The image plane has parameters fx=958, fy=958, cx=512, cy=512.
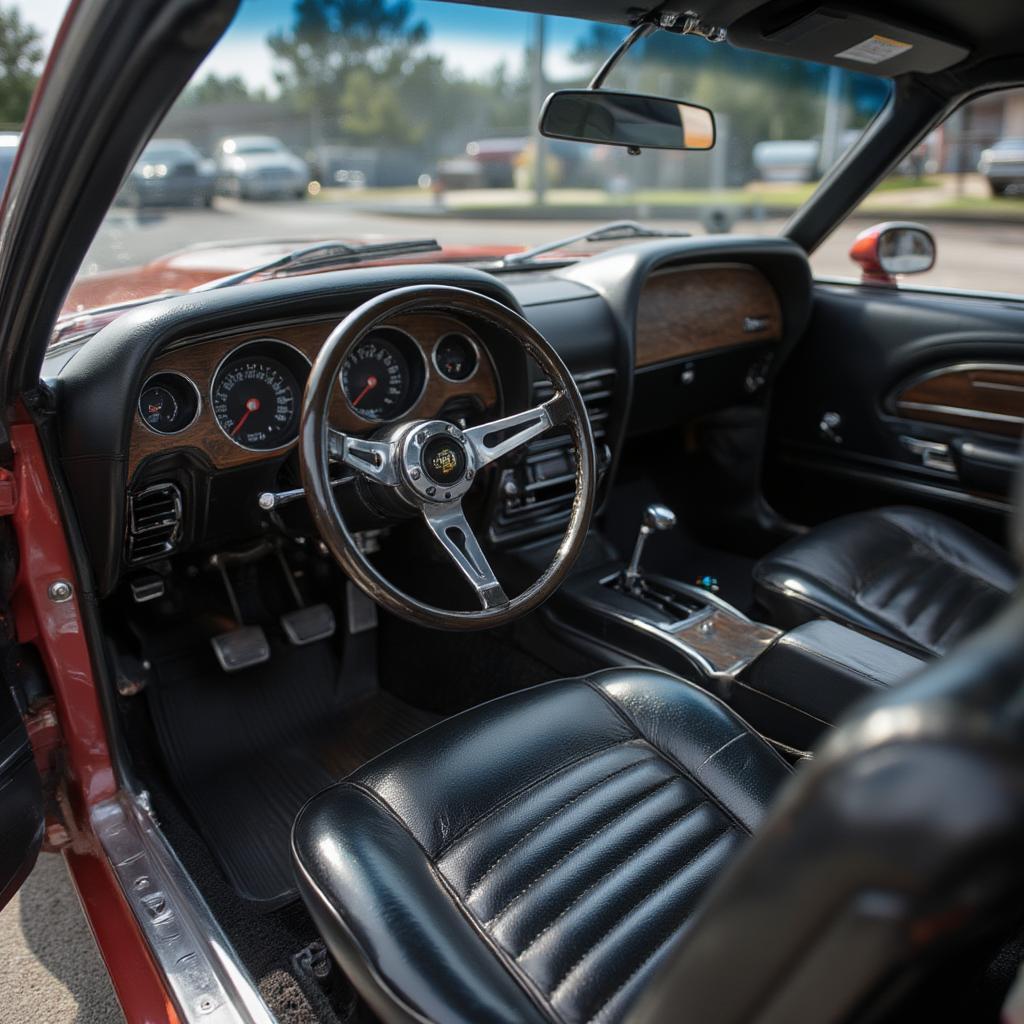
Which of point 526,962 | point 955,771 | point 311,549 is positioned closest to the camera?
point 955,771

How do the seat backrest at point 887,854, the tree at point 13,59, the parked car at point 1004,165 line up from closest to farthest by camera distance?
the seat backrest at point 887,854, the parked car at point 1004,165, the tree at point 13,59

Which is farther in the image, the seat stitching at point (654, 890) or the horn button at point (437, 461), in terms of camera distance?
the horn button at point (437, 461)

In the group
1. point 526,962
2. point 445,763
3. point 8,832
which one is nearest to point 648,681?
point 445,763

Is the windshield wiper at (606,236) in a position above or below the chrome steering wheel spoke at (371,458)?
above

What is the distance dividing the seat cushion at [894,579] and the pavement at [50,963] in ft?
5.62

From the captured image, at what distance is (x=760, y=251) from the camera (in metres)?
2.99

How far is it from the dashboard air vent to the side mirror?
2.39m

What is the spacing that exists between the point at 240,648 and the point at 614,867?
1509 millimetres

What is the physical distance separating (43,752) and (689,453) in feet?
8.02

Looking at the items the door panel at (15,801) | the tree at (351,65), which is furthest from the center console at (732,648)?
the tree at (351,65)

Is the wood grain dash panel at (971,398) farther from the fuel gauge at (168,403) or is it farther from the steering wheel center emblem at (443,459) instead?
the fuel gauge at (168,403)

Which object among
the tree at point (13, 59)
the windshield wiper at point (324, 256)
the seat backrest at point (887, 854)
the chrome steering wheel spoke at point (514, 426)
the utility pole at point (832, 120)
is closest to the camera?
the seat backrest at point (887, 854)

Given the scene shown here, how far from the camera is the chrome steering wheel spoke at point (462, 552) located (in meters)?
1.79

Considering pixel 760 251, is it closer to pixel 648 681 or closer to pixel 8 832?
pixel 648 681
